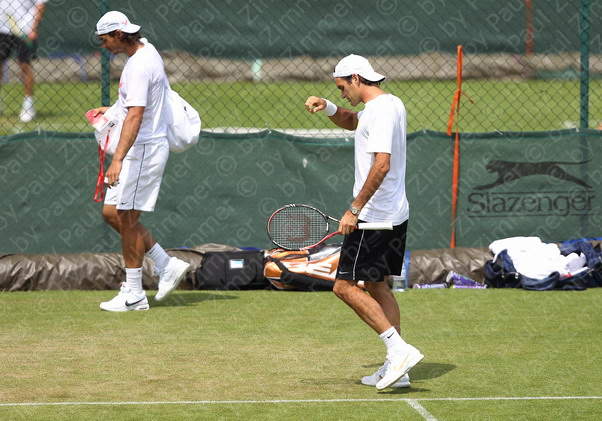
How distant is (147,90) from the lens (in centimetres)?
809

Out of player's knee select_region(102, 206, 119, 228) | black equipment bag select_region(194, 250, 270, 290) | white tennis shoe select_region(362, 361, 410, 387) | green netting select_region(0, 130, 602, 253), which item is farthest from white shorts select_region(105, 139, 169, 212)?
white tennis shoe select_region(362, 361, 410, 387)

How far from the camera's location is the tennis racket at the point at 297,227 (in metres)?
7.02

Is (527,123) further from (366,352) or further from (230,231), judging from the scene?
(366,352)

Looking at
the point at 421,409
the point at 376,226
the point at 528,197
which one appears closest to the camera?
the point at 421,409

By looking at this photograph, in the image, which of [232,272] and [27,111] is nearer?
[232,272]

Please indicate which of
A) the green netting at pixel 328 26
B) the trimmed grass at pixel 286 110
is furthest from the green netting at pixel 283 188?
the trimmed grass at pixel 286 110

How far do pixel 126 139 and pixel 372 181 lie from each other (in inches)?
104

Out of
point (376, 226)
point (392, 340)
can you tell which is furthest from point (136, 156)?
point (392, 340)

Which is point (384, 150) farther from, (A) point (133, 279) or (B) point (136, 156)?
(A) point (133, 279)

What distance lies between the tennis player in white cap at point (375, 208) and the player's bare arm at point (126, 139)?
2320 millimetres

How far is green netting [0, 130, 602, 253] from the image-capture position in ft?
33.0

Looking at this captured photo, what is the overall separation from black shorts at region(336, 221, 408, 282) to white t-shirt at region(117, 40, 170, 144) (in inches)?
101

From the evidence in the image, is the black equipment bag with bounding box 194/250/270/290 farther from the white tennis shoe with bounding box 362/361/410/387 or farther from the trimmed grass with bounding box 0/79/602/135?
the trimmed grass with bounding box 0/79/602/135

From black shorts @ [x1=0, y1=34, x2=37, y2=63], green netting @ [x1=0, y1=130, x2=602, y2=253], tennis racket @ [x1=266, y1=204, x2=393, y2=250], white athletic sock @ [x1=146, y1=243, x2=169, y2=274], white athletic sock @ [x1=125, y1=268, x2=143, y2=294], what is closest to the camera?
tennis racket @ [x1=266, y1=204, x2=393, y2=250]
